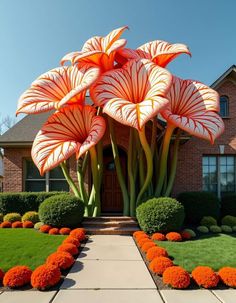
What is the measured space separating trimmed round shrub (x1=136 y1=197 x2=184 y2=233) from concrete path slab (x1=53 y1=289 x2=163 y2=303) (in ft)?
13.2

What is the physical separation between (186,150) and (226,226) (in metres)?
4.33

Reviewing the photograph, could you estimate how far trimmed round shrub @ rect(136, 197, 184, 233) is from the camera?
810 cm

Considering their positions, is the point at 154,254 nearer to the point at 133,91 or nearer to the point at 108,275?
the point at 108,275

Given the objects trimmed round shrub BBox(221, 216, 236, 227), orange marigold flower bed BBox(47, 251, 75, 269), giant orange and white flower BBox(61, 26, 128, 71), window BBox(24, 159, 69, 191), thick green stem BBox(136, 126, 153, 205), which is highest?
giant orange and white flower BBox(61, 26, 128, 71)

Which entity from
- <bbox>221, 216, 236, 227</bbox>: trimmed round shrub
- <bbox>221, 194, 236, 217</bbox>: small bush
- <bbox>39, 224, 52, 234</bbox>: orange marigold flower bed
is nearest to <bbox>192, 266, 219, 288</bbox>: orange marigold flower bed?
<bbox>39, 224, 52, 234</bbox>: orange marigold flower bed

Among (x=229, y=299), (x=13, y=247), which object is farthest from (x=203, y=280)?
(x=13, y=247)

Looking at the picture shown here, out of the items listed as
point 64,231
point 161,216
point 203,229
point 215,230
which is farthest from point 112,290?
point 215,230

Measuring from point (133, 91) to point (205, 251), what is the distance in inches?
229

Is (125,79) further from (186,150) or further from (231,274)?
(231,274)

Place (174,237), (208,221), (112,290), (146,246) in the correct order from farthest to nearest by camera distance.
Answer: (208,221), (174,237), (146,246), (112,290)

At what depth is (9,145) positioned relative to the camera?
12336mm

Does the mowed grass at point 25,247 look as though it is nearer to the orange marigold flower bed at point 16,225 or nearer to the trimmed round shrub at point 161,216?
the orange marigold flower bed at point 16,225

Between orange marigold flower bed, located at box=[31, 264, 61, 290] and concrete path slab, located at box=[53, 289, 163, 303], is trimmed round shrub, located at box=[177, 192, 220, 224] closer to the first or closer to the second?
concrete path slab, located at box=[53, 289, 163, 303]

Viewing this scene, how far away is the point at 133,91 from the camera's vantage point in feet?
31.4
